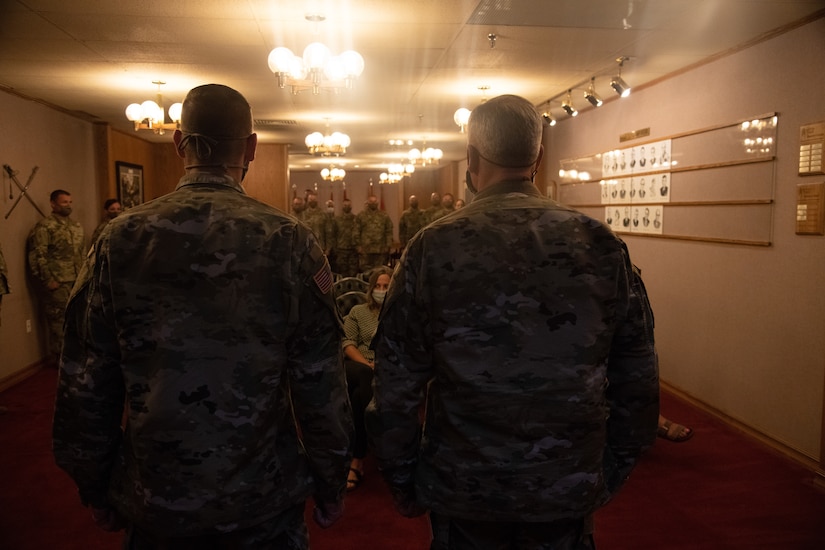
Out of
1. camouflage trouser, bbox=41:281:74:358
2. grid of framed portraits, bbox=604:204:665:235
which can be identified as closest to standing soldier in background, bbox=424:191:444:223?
grid of framed portraits, bbox=604:204:665:235

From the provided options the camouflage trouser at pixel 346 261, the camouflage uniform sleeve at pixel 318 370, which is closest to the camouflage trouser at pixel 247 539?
the camouflage uniform sleeve at pixel 318 370

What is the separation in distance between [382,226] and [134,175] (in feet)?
12.6

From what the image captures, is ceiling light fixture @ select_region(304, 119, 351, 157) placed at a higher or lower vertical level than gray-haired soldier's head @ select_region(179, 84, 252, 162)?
higher

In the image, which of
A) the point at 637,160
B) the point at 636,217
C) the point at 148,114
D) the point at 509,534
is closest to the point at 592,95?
the point at 637,160

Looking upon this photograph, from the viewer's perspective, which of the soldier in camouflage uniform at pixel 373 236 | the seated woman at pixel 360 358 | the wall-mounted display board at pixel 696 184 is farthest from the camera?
the soldier in camouflage uniform at pixel 373 236

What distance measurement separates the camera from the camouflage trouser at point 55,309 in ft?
21.3

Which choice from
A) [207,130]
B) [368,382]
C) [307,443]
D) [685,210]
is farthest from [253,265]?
[685,210]

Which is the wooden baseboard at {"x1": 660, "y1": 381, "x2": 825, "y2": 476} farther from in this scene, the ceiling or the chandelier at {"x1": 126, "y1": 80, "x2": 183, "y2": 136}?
the chandelier at {"x1": 126, "y1": 80, "x2": 183, "y2": 136}

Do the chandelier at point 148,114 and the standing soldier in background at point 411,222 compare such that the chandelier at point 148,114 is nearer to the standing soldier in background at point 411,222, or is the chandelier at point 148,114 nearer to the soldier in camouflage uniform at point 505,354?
the soldier in camouflage uniform at point 505,354

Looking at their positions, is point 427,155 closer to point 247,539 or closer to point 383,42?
point 383,42

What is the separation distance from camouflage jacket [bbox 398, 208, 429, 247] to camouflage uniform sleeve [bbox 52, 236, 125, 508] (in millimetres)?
10244

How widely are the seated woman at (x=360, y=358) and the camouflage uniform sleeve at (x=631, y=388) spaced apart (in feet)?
6.64

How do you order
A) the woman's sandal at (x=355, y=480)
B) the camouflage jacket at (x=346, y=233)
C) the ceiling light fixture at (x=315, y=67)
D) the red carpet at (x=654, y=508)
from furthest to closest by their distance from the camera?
the camouflage jacket at (x=346, y=233) < the ceiling light fixture at (x=315, y=67) < the woman's sandal at (x=355, y=480) < the red carpet at (x=654, y=508)

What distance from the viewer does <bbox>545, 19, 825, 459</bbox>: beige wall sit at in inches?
158
